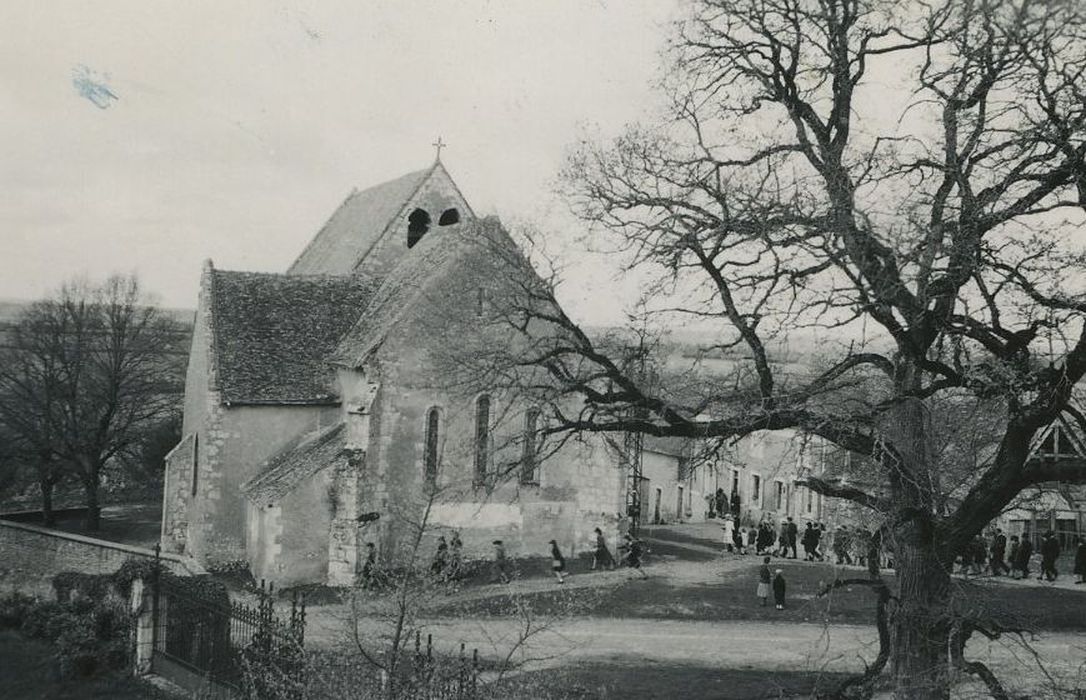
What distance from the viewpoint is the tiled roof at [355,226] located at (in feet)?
119

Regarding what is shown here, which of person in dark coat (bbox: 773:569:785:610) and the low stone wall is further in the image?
the low stone wall

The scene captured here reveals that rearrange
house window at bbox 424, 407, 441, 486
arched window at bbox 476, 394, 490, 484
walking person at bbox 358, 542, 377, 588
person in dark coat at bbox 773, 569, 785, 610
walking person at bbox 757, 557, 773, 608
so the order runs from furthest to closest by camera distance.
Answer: arched window at bbox 476, 394, 490, 484 < house window at bbox 424, 407, 441, 486 < walking person at bbox 757, 557, 773, 608 < person in dark coat at bbox 773, 569, 785, 610 < walking person at bbox 358, 542, 377, 588

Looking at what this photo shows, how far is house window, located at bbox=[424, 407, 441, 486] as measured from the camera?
94.2 feet

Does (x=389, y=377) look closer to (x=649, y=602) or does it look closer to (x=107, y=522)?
(x=649, y=602)

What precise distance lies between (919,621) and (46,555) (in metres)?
30.4

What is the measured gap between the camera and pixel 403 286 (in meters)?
31.5

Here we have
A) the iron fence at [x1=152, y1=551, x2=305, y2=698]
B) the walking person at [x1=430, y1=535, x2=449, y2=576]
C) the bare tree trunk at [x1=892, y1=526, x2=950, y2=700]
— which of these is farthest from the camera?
the walking person at [x1=430, y1=535, x2=449, y2=576]

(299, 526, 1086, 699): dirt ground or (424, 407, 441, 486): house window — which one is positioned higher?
(424, 407, 441, 486): house window

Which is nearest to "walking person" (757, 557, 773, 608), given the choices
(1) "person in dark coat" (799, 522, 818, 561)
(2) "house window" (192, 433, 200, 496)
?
(1) "person in dark coat" (799, 522, 818, 561)

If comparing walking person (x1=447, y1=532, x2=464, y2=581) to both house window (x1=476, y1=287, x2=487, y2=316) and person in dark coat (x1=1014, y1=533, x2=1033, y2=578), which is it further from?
person in dark coat (x1=1014, y1=533, x2=1033, y2=578)

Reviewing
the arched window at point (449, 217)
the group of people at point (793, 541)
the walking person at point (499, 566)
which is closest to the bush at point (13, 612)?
the walking person at point (499, 566)

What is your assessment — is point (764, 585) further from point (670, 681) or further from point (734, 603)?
point (670, 681)

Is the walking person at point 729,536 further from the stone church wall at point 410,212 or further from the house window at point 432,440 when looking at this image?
the stone church wall at point 410,212

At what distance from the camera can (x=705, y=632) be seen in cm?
2250
